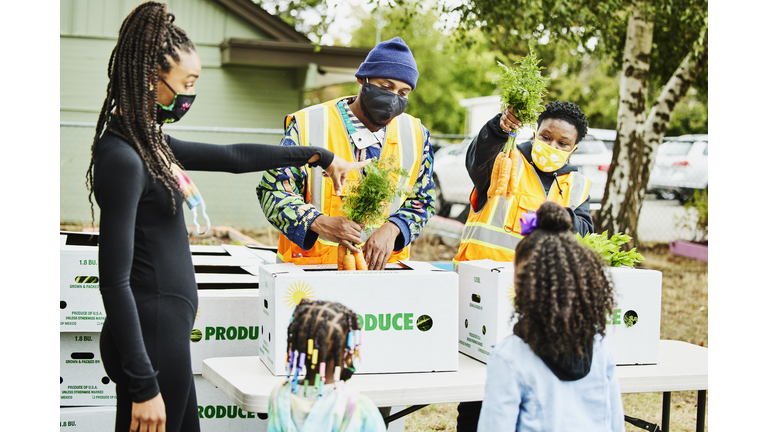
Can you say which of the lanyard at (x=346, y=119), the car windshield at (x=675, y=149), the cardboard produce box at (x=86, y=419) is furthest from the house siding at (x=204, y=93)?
the lanyard at (x=346, y=119)

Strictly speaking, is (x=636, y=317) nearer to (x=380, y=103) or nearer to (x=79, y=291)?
(x=380, y=103)

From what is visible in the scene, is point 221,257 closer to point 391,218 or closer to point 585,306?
point 391,218

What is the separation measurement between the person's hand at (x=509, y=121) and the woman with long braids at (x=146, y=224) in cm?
140

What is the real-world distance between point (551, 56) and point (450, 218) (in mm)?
11871

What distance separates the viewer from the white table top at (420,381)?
2.23 m

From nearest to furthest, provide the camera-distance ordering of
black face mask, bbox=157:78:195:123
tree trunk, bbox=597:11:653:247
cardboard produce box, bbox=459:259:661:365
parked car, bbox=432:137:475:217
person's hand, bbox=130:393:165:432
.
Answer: person's hand, bbox=130:393:165:432 < black face mask, bbox=157:78:195:123 < cardboard produce box, bbox=459:259:661:365 < tree trunk, bbox=597:11:653:247 < parked car, bbox=432:137:475:217

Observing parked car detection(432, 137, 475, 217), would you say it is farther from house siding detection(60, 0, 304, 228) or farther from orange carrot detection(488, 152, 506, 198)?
orange carrot detection(488, 152, 506, 198)

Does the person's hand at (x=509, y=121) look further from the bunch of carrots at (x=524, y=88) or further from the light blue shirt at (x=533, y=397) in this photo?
the light blue shirt at (x=533, y=397)

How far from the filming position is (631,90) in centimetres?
723

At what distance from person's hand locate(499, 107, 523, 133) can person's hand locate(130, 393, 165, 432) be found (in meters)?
1.82

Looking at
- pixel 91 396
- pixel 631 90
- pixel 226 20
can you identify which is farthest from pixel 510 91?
pixel 226 20

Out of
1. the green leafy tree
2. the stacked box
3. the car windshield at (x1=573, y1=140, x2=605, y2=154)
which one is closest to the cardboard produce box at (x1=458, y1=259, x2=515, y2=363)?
the stacked box

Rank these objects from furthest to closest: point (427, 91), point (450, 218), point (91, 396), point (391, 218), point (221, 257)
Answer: point (427, 91), point (450, 218), point (221, 257), point (91, 396), point (391, 218)

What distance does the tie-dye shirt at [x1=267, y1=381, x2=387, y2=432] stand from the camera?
1.73 metres
